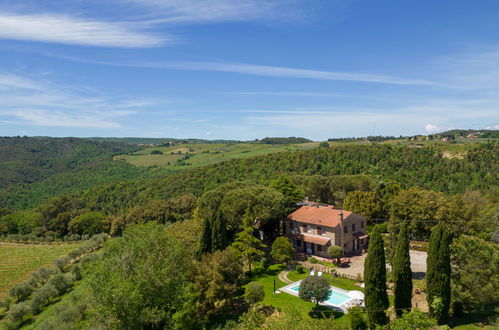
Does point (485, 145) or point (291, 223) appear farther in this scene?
point (485, 145)

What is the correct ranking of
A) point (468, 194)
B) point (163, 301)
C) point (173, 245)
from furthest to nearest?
point (468, 194) → point (173, 245) → point (163, 301)

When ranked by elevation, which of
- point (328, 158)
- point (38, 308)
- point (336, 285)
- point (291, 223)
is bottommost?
A: point (38, 308)

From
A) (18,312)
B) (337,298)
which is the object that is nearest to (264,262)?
(337,298)

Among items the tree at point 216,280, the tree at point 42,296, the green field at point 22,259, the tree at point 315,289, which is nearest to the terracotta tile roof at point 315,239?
the tree at point 315,289

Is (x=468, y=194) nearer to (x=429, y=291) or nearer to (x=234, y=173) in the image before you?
(x=429, y=291)

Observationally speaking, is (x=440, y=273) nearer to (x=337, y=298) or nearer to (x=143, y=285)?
(x=337, y=298)

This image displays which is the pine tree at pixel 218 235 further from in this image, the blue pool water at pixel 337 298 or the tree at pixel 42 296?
the tree at pixel 42 296

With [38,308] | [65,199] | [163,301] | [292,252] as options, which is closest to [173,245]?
[163,301]
